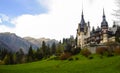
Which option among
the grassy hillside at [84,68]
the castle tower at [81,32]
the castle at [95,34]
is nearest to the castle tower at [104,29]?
the castle at [95,34]

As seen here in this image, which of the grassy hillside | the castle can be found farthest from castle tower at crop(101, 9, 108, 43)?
the grassy hillside

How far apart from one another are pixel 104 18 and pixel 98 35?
33.2 feet

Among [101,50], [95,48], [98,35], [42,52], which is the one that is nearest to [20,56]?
[42,52]

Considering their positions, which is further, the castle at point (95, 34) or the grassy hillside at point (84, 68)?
the castle at point (95, 34)

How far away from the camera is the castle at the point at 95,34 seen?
131875 mm

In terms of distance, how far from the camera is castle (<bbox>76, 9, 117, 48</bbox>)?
13188 cm

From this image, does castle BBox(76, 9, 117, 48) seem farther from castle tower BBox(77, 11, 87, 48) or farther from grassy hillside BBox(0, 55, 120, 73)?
grassy hillside BBox(0, 55, 120, 73)

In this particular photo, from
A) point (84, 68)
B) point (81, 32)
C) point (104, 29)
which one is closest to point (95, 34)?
point (104, 29)

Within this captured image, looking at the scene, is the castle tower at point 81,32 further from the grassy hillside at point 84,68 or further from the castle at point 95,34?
the grassy hillside at point 84,68

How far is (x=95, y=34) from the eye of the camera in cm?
14175

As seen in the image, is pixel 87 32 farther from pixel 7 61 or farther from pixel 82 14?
pixel 7 61

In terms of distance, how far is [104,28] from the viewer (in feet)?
444

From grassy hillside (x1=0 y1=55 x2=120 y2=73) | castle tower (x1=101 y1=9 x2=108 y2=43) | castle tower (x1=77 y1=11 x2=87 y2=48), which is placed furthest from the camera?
castle tower (x1=77 y1=11 x2=87 y2=48)

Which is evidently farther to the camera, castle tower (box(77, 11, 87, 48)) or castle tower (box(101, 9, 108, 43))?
castle tower (box(77, 11, 87, 48))
